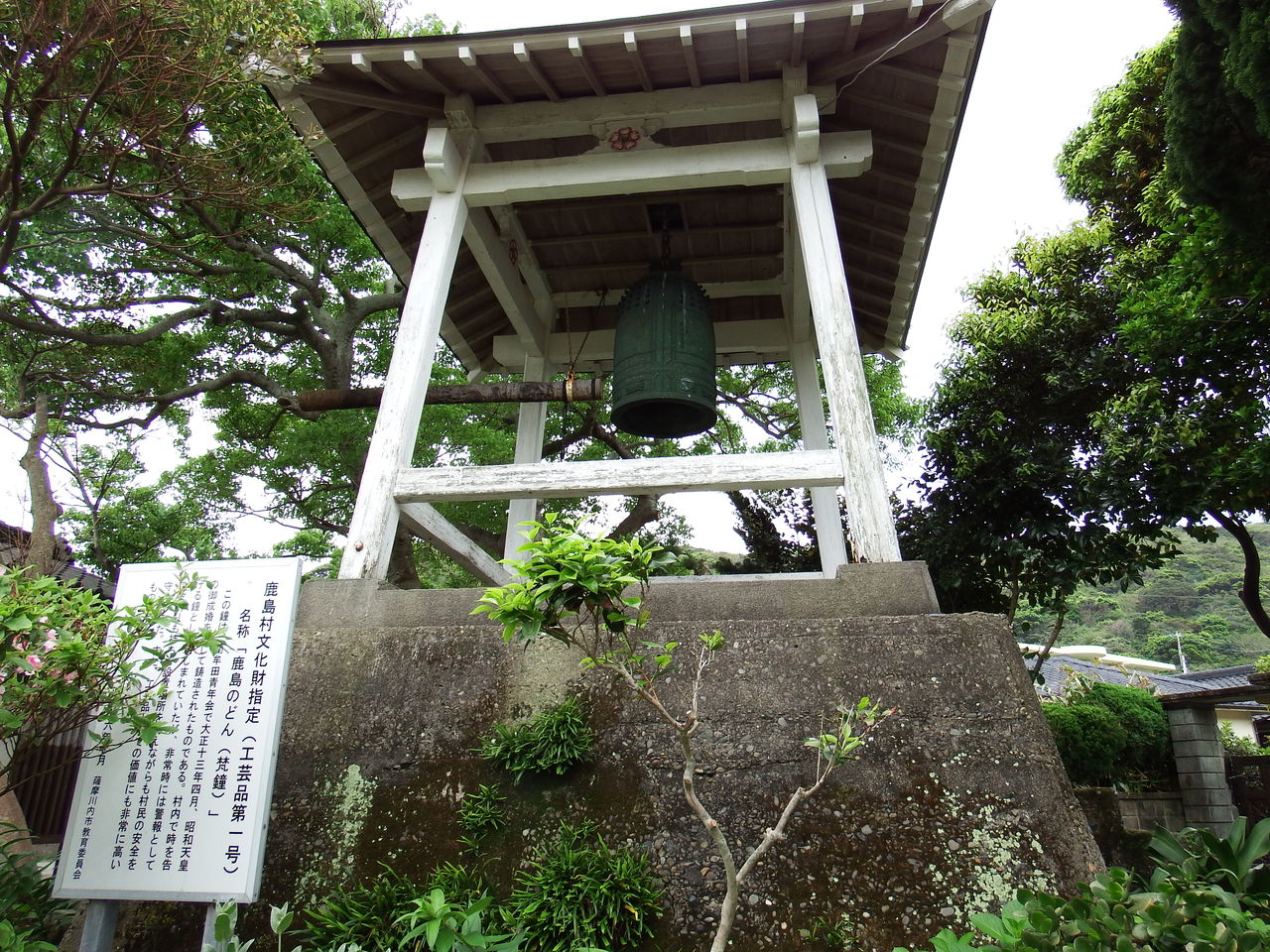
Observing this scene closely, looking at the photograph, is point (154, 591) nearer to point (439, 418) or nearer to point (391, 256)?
point (391, 256)

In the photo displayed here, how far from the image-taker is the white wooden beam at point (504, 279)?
16.6 ft

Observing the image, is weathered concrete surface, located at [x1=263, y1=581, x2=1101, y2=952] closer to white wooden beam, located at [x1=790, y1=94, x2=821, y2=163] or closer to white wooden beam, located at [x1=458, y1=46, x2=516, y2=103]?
white wooden beam, located at [x1=790, y1=94, x2=821, y2=163]

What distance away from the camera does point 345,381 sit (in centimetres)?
788

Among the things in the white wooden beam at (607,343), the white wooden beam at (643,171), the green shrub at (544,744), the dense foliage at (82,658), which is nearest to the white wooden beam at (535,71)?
the white wooden beam at (643,171)

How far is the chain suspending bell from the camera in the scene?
4.56 metres

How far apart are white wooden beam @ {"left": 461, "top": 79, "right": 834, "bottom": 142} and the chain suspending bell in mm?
993

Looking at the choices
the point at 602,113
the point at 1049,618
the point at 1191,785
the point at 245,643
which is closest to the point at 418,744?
the point at 245,643

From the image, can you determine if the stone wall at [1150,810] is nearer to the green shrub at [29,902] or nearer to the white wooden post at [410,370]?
the white wooden post at [410,370]

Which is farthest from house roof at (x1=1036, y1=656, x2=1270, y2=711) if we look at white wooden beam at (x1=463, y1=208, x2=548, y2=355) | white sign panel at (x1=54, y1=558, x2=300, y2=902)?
white sign panel at (x1=54, y1=558, x2=300, y2=902)

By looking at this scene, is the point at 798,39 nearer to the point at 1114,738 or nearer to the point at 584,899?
the point at 584,899

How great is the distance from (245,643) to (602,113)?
3570 millimetres

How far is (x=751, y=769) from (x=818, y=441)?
10.5ft

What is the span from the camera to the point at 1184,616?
4209 cm

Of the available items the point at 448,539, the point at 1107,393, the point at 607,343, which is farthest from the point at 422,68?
the point at 1107,393
